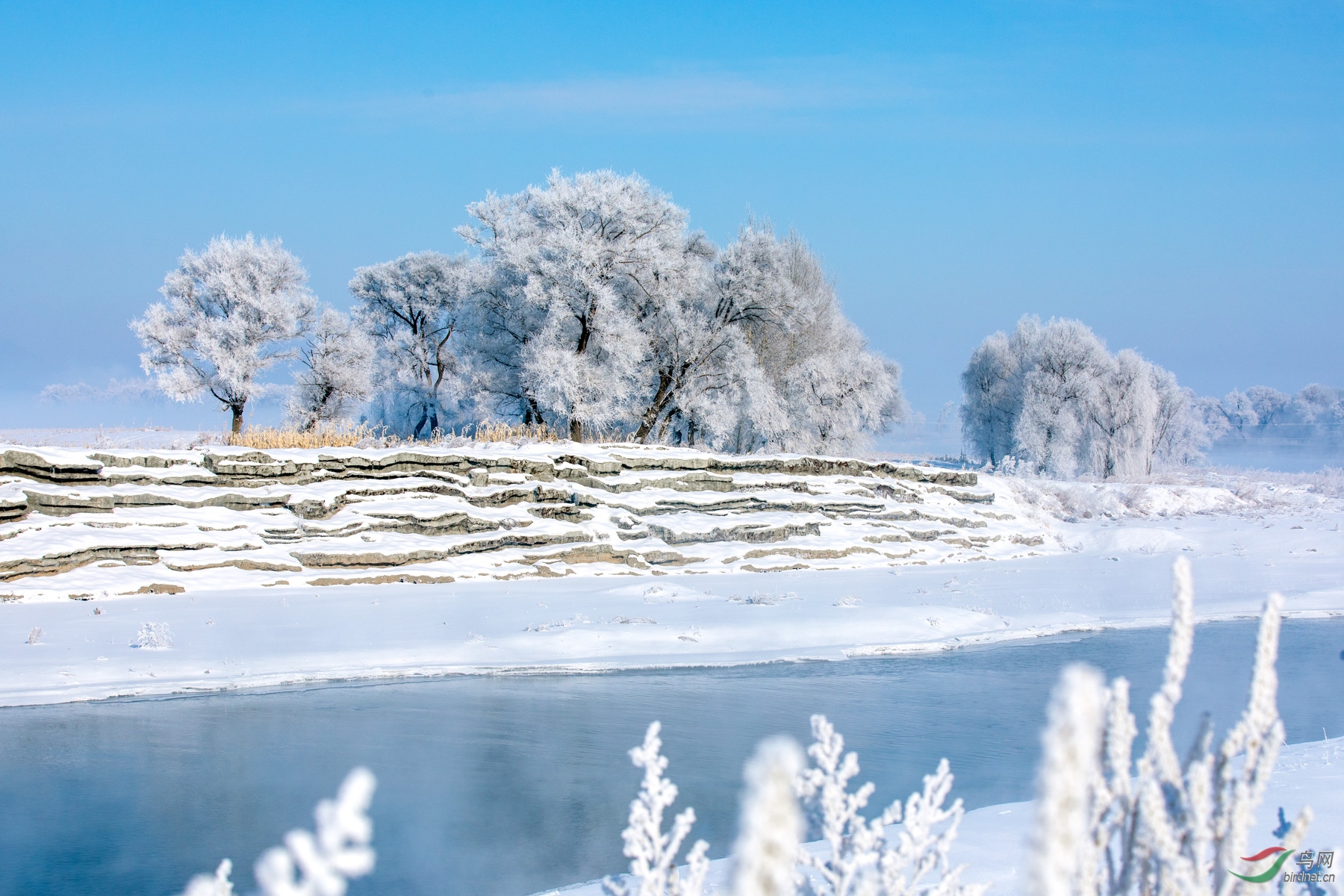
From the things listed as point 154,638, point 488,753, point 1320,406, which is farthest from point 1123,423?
point 1320,406

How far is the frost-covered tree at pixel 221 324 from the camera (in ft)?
84.2

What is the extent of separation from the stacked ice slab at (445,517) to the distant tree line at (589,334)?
5506mm

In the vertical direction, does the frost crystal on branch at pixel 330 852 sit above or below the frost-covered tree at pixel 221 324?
below

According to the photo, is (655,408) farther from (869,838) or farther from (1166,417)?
(1166,417)

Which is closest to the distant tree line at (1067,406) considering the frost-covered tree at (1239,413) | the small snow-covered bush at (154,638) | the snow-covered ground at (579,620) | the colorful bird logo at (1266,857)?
the snow-covered ground at (579,620)

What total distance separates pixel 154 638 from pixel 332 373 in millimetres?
21313

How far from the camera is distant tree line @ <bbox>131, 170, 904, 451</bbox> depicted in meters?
23.8

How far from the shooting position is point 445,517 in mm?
15492

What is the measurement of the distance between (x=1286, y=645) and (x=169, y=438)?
82.0ft

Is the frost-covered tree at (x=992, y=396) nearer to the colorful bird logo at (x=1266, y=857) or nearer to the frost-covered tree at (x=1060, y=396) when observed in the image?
the frost-covered tree at (x=1060, y=396)

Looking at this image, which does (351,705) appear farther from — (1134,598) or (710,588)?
(1134,598)

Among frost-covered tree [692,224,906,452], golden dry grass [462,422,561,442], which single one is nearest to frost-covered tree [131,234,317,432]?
golden dry grass [462,422,561,442]

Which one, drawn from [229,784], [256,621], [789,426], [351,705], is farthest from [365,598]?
[789,426]

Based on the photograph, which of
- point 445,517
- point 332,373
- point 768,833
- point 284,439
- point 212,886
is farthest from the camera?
point 332,373
